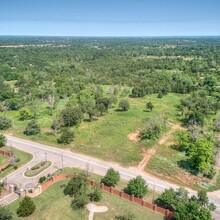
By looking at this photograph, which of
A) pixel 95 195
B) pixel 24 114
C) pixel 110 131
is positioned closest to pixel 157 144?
pixel 110 131

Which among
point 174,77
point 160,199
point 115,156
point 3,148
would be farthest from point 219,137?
point 174,77

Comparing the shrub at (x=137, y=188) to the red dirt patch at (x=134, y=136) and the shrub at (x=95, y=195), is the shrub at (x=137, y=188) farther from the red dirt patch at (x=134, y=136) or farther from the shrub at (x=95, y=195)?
the red dirt patch at (x=134, y=136)

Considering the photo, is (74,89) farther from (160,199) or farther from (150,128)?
(160,199)

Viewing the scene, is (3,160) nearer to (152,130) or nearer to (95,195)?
(95,195)

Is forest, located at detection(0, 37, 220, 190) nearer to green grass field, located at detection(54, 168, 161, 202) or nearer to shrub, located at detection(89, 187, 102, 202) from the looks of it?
green grass field, located at detection(54, 168, 161, 202)

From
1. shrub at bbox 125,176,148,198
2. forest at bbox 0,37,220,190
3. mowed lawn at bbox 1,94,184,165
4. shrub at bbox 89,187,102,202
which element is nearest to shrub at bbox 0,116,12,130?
forest at bbox 0,37,220,190

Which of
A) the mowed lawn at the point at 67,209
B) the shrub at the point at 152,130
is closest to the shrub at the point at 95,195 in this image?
the mowed lawn at the point at 67,209
